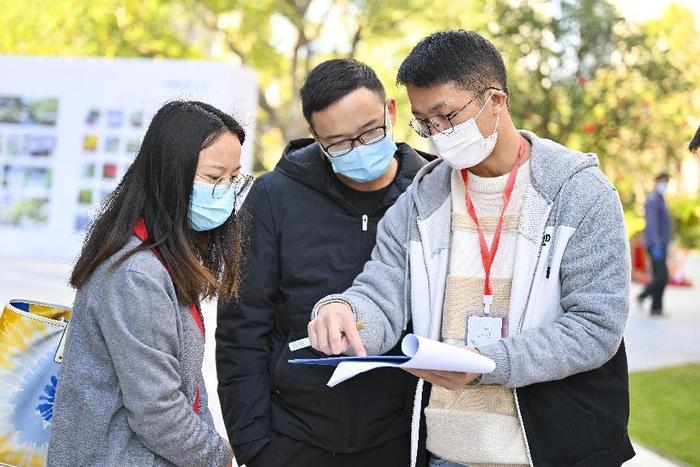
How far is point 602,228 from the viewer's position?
2.64 meters

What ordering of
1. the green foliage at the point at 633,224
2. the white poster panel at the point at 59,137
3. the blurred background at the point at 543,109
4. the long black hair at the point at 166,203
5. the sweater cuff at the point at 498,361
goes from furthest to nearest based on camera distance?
the green foliage at the point at 633,224 < the white poster panel at the point at 59,137 < the blurred background at the point at 543,109 < the long black hair at the point at 166,203 < the sweater cuff at the point at 498,361

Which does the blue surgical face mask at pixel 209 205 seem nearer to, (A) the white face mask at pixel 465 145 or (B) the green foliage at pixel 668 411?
(A) the white face mask at pixel 465 145

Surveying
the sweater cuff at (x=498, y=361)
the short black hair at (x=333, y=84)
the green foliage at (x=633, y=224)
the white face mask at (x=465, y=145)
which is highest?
the short black hair at (x=333, y=84)

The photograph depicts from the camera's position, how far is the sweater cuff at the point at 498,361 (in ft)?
8.44

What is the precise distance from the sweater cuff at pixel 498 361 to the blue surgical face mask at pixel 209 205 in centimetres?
82

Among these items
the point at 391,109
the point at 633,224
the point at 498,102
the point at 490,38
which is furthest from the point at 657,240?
the point at 498,102

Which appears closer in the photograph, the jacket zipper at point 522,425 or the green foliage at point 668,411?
the jacket zipper at point 522,425

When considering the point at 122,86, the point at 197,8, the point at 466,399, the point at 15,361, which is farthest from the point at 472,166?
the point at 197,8

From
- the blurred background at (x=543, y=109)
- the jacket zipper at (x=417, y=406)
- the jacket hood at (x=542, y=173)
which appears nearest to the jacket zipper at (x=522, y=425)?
the jacket zipper at (x=417, y=406)

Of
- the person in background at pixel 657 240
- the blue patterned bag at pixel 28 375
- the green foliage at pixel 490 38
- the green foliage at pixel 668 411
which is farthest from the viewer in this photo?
the green foliage at pixel 490 38

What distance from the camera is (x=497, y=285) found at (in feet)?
9.20

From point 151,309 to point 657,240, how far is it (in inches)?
505

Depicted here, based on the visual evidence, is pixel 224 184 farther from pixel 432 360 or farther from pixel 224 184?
pixel 432 360

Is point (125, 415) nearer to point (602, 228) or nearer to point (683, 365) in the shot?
point (602, 228)
